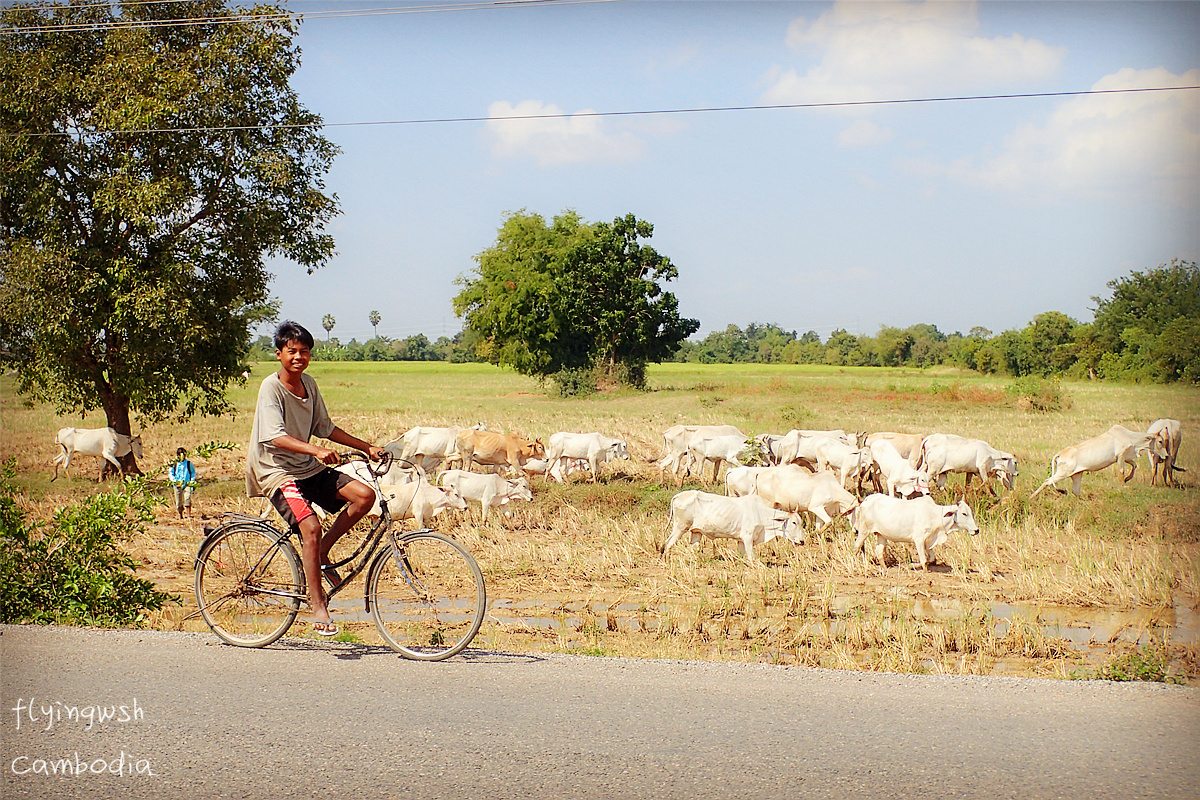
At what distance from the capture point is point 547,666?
5.89m

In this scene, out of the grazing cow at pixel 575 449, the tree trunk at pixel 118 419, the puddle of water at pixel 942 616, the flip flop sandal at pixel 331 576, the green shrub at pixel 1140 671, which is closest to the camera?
the green shrub at pixel 1140 671

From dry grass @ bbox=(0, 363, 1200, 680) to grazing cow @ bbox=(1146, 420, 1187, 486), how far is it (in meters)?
0.20

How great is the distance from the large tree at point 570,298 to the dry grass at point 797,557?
3.55 ft

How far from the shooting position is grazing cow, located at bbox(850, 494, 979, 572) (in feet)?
34.5

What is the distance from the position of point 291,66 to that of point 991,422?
1404 cm

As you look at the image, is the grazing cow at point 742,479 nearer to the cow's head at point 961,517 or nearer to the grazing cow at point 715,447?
Result: the grazing cow at point 715,447

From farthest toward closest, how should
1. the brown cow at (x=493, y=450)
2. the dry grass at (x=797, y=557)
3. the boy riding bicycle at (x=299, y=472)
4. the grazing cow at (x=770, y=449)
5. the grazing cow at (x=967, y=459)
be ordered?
the brown cow at (x=493, y=450)
the grazing cow at (x=770, y=449)
the grazing cow at (x=967, y=459)
the dry grass at (x=797, y=557)
the boy riding bicycle at (x=299, y=472)

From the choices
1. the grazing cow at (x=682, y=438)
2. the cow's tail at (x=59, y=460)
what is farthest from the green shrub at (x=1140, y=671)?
the cow's tail at (x=59, y=460)

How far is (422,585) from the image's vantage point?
631 centimetres

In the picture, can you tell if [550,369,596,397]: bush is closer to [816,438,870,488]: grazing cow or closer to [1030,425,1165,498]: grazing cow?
[816,438,870,488]: grazing cow

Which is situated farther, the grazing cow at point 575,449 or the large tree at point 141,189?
the grazing cow at point 575,449

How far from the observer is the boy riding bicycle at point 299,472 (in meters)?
6.06

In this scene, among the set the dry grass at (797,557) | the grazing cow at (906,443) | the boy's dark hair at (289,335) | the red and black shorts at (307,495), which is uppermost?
the boy's dark hair at (289,335)

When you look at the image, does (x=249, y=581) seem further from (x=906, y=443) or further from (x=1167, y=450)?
(x=1167, y=450)
